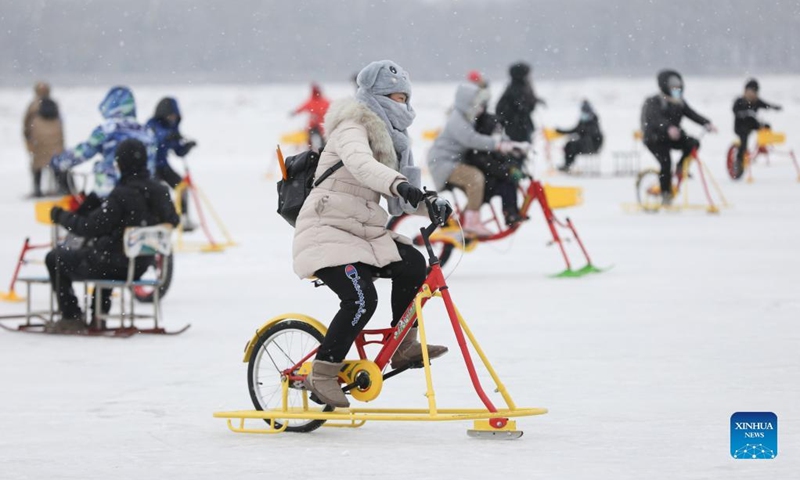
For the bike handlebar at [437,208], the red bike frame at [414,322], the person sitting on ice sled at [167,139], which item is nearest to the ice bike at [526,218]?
the person sitting on ice sled at [167,139]

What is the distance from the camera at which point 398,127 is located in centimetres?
668

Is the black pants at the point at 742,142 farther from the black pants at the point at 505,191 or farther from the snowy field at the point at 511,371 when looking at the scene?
the black pants at the point at 505,191

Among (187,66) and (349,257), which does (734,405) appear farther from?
(187,66)

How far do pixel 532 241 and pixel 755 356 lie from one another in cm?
859

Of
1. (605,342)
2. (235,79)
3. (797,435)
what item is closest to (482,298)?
(605,342)

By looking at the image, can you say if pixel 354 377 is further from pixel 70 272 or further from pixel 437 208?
pixel 70 272

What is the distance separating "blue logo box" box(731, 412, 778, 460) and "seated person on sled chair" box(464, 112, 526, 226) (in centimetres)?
711

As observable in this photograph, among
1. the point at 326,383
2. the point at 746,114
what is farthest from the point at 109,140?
the point at 746,114

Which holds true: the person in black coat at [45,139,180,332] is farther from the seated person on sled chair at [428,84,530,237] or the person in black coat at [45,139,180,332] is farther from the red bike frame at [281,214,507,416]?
the red bike frame at [281,214,507,416]

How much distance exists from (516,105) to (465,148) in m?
5.06

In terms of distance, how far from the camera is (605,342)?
9.40 meters

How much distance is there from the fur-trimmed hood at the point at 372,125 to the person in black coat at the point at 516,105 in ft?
37.7

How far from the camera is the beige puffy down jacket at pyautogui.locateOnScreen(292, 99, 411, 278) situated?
644 centimetres

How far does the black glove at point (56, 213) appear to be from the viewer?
10.2m
